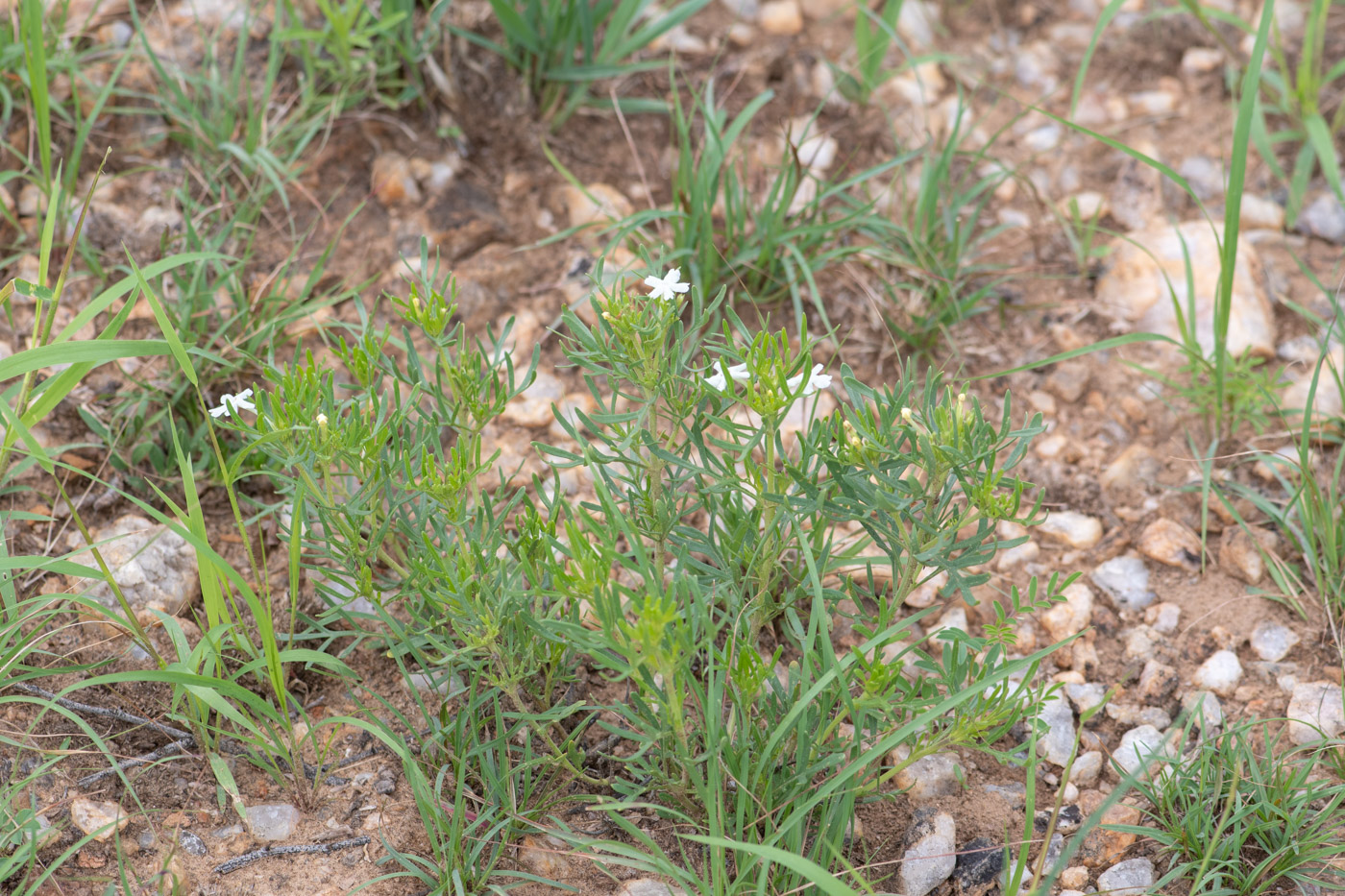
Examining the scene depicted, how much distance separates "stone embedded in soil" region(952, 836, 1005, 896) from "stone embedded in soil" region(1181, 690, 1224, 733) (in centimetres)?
54

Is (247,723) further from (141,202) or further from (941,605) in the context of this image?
(141,202)

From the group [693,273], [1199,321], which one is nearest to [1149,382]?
[1199,321]

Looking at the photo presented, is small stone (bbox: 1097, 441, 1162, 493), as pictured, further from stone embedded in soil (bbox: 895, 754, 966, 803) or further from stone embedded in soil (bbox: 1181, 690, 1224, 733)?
stone embedded in soil (bbox: 895, 754, 966, 803)

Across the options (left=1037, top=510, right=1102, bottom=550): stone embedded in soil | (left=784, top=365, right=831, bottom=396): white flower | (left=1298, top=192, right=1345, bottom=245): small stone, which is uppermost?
(left=784, top=365, right=831, bottom=396): white flower

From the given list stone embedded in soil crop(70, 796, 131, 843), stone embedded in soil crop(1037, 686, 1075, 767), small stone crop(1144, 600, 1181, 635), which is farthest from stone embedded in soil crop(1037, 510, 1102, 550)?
stone embedded in soil crop(70, 796, 131, 843)

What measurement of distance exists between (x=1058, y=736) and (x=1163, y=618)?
1.47 ft

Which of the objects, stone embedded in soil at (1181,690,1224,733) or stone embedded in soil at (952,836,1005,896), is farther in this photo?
stone embedded in soil at (1181,690,1224,733)

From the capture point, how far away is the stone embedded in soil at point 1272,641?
2.27m

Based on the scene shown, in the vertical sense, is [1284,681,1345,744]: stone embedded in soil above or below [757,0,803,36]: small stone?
below

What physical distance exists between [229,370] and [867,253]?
1.68 meters

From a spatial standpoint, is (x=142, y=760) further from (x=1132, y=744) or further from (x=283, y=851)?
(x=1132, y=744)

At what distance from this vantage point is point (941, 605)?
7.69 feet

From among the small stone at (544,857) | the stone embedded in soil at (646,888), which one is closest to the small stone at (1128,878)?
the stone embedded in soil at (646,888)

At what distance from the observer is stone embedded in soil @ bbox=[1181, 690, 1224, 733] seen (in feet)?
7.00
